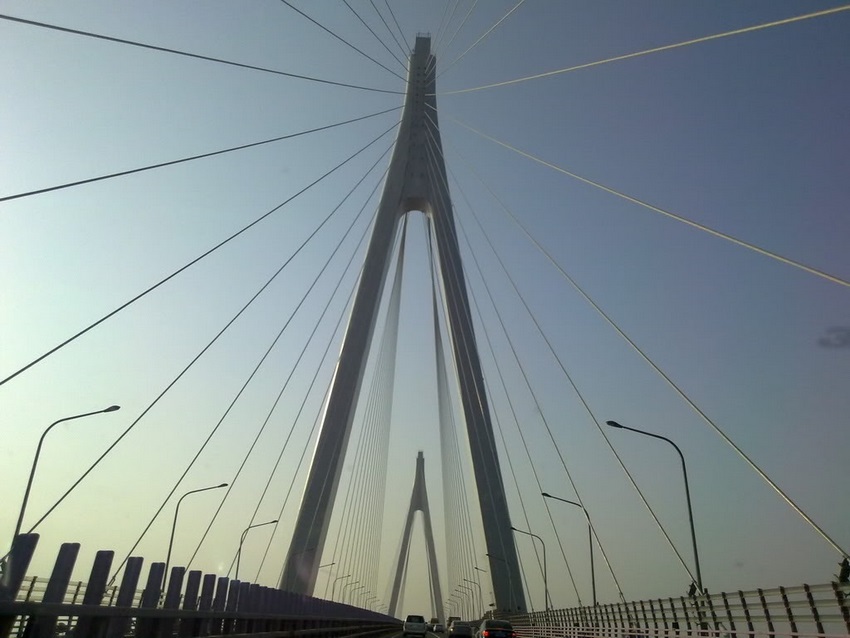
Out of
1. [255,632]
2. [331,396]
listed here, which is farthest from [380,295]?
[255,632]

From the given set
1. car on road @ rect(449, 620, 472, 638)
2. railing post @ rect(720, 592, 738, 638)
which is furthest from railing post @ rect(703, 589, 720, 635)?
car on road @ rect(449, 620, 472, 638)

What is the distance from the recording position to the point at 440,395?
1582 inches

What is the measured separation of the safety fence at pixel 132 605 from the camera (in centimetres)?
531

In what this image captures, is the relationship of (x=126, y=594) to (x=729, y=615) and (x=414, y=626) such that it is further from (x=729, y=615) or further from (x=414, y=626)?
(x=414, y=626)

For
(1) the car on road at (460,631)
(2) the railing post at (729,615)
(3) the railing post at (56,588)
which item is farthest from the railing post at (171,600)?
(1) the car on road at (460,631)

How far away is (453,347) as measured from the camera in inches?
1220

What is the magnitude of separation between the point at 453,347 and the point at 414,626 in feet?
62.4

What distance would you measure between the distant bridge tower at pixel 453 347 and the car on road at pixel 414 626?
898 centimetres

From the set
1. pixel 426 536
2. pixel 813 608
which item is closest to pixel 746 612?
pixel 813 608

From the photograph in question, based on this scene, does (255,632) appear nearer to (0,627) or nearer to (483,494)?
(0,627)

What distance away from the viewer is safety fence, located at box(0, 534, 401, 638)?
5.31 meters

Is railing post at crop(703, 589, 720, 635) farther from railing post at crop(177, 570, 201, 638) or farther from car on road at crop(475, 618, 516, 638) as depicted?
car on road at crop(475, 618, 516, 638)

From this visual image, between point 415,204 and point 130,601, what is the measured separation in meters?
26.7

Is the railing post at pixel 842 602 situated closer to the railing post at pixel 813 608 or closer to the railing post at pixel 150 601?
the railing post at pixel 813 608
